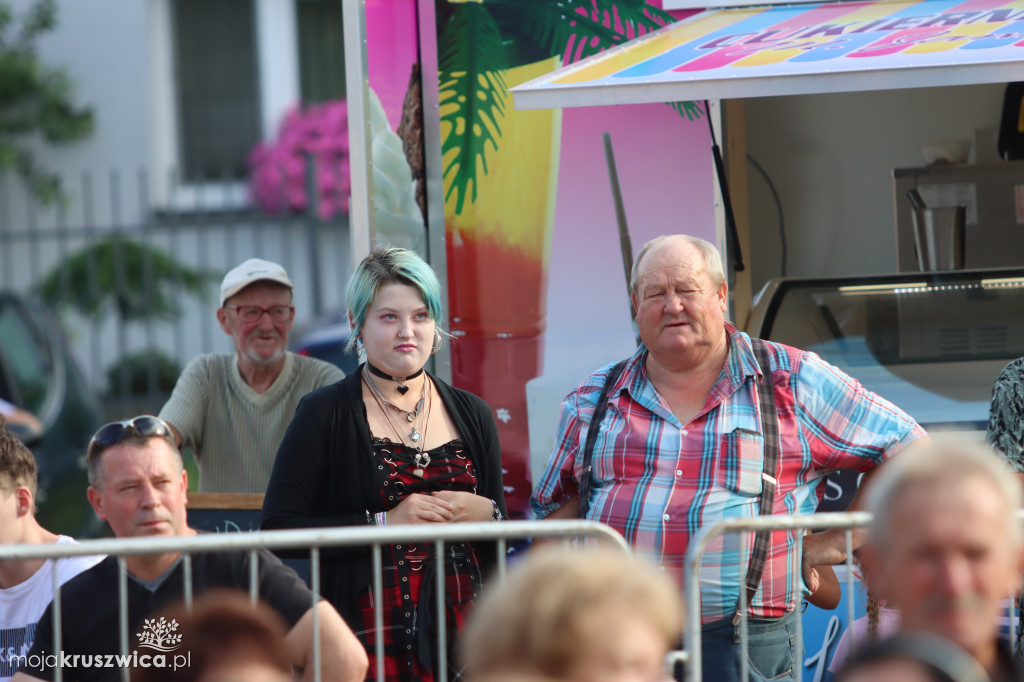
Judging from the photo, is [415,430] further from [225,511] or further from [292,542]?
[225,511]

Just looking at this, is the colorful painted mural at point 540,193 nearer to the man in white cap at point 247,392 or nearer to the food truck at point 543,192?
the food truck at point 543,192

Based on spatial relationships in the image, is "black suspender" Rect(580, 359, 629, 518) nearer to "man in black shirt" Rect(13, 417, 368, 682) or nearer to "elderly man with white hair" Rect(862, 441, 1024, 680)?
"man in black shirt" Rect(13, 417, 368, 682)

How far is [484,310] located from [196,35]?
9.09 meters

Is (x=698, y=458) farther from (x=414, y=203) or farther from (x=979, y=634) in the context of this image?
(x=414, y=203)

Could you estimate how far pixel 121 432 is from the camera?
324 centimetres

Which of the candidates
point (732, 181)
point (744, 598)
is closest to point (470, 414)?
point (744, 598)

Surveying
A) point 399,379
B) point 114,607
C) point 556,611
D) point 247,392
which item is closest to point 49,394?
point 247,392

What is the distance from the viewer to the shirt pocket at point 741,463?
10.8 feet

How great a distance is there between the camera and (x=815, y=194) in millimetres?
6660

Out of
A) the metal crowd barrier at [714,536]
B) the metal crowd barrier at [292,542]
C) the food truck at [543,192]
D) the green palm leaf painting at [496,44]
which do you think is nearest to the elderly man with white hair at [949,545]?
the metal crowd barrier at [714,536]

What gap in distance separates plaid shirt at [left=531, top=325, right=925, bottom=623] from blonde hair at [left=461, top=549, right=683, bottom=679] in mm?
1508

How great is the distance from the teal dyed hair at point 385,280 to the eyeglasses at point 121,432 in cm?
64

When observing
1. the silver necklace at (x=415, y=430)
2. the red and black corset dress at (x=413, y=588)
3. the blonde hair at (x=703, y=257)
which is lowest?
the red and black corset dress at (x=413, y=588)

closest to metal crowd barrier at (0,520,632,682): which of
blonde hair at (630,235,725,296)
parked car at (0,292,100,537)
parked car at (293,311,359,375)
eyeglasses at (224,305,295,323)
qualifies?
blonde hair at (630,235,725,296)
